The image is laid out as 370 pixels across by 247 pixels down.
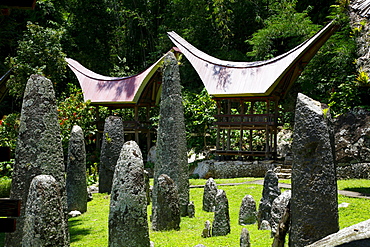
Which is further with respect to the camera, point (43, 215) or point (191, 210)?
point (191, 210)

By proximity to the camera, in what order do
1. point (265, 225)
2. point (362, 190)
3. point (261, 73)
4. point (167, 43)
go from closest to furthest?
point (265, 225) → point (362, 190) → point (261, 73) → point (167, 43)

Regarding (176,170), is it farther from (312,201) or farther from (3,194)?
(3,194)

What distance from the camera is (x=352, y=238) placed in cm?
326

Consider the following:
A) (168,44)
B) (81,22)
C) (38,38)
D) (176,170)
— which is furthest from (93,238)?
(81,22)

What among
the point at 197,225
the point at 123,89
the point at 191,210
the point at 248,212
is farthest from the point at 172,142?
the point at 123,89

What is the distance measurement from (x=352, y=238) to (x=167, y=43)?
2993 centimetres

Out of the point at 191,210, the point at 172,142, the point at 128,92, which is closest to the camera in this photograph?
the point at 191,210

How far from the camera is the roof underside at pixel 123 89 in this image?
991 inches

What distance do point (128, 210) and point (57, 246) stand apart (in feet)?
4.89

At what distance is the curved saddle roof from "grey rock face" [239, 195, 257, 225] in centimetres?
1040

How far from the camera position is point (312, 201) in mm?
6598

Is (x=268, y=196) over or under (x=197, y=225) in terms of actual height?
over

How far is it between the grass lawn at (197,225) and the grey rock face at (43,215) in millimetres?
3292

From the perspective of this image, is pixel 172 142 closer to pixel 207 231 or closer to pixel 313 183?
pixel 207 231
